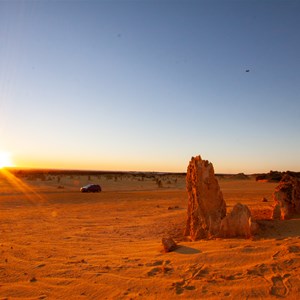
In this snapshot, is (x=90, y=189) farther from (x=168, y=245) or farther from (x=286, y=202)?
(x=168, y=245)

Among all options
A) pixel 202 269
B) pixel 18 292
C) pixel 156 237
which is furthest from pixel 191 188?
pixel 18 292

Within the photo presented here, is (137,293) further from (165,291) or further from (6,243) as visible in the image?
(6,243)

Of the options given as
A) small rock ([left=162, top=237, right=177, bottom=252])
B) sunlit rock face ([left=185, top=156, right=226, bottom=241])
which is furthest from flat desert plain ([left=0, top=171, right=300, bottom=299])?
sunlit rock face ([left=185, top=156, right=226, bottom=241])

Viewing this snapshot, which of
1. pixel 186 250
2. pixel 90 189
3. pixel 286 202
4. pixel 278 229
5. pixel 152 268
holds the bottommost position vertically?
pixel 90 189

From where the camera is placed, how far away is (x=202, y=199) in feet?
31.3

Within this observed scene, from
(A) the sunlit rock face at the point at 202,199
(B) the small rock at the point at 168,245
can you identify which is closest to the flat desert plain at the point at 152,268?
(B) the small rock at the point at 168,245

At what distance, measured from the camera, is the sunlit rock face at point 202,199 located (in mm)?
9320

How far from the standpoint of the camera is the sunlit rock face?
9.32 metres

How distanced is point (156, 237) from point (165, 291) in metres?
4.88

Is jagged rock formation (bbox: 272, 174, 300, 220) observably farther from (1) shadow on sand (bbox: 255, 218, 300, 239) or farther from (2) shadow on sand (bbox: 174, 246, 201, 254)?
(2) shadow on sand (bbox: 174, 246, 201, 254)

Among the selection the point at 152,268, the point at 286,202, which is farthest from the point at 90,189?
the point at 152,268

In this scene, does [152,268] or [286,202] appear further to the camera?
[286,202]

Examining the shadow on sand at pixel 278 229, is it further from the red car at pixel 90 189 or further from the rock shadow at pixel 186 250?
the red car at pixel 90 189

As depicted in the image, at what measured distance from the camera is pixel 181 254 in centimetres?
710
